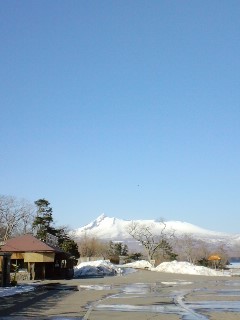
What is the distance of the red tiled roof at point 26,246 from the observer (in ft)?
144

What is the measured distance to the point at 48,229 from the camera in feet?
221

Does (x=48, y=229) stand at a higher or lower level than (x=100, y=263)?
higher

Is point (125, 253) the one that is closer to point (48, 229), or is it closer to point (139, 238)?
point (139, 238)

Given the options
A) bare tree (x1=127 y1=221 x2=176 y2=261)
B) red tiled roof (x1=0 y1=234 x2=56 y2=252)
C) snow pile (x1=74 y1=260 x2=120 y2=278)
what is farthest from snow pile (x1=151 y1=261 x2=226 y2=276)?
bare tree (x1=127 y1=221 x2=176 y2=261)

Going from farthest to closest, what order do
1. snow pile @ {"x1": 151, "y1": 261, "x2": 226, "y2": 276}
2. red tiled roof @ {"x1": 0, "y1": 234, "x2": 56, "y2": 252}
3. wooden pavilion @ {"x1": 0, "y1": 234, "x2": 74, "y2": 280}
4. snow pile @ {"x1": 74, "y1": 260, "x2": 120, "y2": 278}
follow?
snow pile @ {"x1": 74, "y1": 260, "x2": 120, "y2": 278} < snow pile @ {"x1": 151, "y1": 261, "x2": 226, "y2": 276} < red tiled roof @ {"x1": 0, "y1": 234, "x2": 56, "y2": 252} < wooden pavilion @ {"x1": 0, "y1": 234, "x2": 74, "y2": 280}

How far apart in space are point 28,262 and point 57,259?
21.5 ft

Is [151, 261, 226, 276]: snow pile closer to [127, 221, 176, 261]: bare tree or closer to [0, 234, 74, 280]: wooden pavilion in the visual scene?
[0, 234, 74, 280]: wooden pavilion

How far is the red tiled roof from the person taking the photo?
43.8 metres

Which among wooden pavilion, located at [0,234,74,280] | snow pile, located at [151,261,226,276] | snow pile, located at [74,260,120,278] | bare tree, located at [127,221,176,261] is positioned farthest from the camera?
bare tree, located at [127,221,176,261]

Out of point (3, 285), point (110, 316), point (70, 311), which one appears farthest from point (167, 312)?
point (3, 285)

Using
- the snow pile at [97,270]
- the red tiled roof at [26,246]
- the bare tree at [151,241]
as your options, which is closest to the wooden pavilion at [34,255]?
the red tiled roof at [26,246]

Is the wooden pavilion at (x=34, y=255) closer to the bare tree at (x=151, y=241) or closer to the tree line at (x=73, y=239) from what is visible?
the tree line at (x=73, y=239)

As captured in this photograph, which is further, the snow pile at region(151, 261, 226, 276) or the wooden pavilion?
the snow pile at region(151, 261, 226, 276)

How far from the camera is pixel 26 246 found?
146ft
